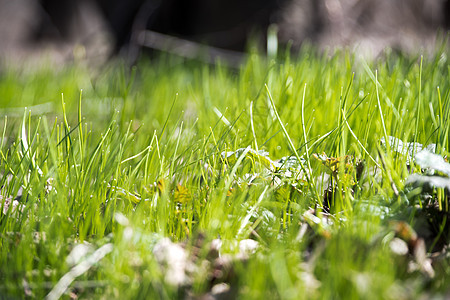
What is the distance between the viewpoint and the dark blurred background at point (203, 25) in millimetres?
2984

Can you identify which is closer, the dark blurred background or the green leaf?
the green leaf

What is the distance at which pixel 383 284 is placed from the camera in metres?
0.68

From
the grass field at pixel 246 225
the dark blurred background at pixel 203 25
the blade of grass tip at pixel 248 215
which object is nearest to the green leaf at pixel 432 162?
the grass field at pixel 246 225

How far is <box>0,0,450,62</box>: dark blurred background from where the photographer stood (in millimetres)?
2984

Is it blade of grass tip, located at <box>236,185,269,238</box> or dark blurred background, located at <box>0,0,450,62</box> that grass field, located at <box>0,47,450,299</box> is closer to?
blade of grass tip, located at <box>236,185,269,238</box>

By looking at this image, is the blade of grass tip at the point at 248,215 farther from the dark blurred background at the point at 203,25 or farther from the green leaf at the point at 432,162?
the dark blurred background at the point at 203,25

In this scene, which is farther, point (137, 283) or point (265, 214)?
point (265, 214)

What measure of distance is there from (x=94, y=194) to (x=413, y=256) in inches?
→ 27.8

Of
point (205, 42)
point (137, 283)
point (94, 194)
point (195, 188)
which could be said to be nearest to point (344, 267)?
point (137, 283)

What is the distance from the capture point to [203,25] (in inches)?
137

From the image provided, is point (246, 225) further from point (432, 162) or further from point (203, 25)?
point (203, 25)

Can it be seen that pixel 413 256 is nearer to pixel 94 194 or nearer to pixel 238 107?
pixel 94 194

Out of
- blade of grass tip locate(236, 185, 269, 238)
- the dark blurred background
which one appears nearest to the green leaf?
blade of grass tip locate(236, 185, 269, 238)

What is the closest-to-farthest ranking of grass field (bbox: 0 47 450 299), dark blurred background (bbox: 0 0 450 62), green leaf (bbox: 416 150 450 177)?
grass field (bbox: 0 47 450 299) < green leaf (bbox: 416 150 450 177) < dark blurred background (bbox: 0 0 450 62)
